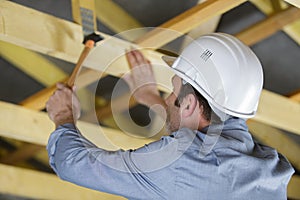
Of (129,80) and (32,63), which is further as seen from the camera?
(32,63)

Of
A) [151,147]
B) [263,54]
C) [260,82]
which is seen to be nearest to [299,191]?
[263,54]

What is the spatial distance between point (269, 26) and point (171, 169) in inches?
70.7

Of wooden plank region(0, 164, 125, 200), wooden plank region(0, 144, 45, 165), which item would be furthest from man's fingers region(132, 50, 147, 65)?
wooden plank region(0, 144, 45, 165)

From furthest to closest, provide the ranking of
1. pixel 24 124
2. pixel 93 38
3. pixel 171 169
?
1. pixel 24 124
2. pixel 93 38
3. pixel 171 169

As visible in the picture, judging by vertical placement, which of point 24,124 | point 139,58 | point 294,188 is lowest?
point 294,188

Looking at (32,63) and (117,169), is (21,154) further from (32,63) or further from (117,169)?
(117,169)

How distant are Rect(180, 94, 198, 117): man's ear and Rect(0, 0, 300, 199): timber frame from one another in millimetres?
197

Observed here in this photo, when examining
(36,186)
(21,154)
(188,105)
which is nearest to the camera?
(188,105)

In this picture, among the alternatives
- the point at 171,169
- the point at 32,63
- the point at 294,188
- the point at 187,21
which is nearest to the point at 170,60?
the point at 171,169

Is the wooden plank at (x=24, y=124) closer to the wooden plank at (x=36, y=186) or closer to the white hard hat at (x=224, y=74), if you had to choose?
the wooden plank at (x=36, y=186)

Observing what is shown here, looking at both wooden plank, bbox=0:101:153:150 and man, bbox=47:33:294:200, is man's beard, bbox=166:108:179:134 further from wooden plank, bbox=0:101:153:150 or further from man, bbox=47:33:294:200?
wooden plank, bbox=0:101:153:150

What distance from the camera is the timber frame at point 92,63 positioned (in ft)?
8.61

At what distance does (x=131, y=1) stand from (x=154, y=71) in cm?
107

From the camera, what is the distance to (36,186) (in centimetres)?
392
